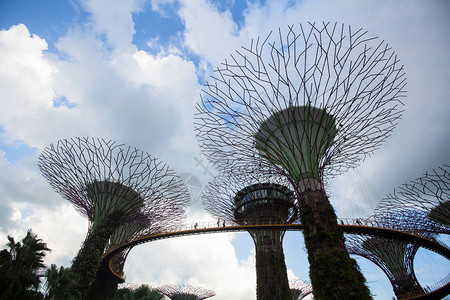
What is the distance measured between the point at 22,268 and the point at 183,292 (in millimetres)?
28281

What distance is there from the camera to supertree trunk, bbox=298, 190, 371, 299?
9570 mm

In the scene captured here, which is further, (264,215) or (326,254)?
(264,215)

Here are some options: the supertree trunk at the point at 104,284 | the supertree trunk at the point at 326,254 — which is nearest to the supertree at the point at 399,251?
the supertree trunk at the point at 326,254

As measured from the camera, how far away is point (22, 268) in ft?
34.5

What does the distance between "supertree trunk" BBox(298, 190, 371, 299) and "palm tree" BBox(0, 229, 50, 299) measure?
11.8 metres

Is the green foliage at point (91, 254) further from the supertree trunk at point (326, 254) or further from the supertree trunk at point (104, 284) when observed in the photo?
the supertree trunk at point (326, 254)

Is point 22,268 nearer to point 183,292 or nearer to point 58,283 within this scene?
point 58,283

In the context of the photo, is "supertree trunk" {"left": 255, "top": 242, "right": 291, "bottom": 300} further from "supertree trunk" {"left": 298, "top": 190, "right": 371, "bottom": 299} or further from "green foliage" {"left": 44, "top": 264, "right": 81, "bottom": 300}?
"green foliage" {"left": 44, "top": 264, "right": 81, "bottom": 300}

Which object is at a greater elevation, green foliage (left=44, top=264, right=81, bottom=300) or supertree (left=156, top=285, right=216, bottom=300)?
supertree (left=156, top=285, right=216, bottom=300)

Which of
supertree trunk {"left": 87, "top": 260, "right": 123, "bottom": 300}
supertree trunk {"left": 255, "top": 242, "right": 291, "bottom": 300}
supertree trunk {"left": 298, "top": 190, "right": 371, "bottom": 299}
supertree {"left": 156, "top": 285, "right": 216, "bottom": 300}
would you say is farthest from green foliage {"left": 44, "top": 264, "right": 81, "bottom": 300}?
supertree {"left": 156, "top": 285, "right": 216, "bottom": 300}

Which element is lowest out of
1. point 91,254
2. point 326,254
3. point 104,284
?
point 326,254

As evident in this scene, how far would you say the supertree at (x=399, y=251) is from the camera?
2583cm

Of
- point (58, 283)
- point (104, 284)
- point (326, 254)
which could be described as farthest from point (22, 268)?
point (104, 284)

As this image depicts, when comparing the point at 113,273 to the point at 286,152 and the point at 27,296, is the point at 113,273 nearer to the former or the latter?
the point at 27,296
